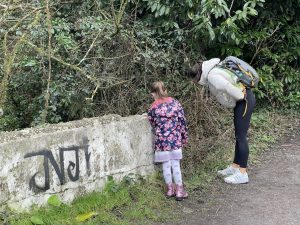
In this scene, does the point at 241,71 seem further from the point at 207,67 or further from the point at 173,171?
the point at 173,171

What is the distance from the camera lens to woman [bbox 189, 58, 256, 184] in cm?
546

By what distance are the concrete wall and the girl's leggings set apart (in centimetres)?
29

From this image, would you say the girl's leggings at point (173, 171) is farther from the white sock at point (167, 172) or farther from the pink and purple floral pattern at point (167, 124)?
the pink and purple floral pattern at point (167, 124)

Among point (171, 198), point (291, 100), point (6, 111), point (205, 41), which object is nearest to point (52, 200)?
point (171, 198)

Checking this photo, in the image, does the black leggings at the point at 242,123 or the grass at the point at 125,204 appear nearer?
the grass at the point at 125,204

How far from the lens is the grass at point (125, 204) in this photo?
4613mm

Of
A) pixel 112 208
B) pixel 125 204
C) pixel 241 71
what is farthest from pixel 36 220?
pixel 241 71

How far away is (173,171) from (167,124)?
1.80 ft

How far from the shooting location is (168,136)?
17.5ft

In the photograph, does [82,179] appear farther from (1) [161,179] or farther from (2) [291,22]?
(2) [291,22]

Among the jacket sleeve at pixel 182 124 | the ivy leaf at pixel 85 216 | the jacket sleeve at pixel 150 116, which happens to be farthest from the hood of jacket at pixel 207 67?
the ivy leaf at pixel 85 216

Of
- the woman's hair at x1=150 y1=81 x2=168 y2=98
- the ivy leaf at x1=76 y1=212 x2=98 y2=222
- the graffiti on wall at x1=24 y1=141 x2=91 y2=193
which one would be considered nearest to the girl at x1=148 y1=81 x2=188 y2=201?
the woman's hair at x1=150 y1=81 x2=168 y2=98

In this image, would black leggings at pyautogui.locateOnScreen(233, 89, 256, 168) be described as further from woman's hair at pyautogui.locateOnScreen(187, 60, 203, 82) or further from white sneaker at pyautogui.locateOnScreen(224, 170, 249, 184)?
woman's hair at pyautogui.locateOnScreen(187, 60, 203, 82)

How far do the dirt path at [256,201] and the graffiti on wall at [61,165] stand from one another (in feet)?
3.74
